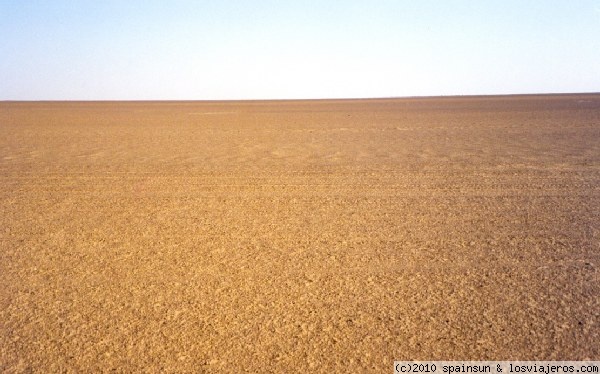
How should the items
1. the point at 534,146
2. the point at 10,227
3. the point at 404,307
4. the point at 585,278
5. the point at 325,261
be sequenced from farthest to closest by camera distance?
1. the point at 534,146
2. the point at 10,227
3. the point at 325,261
4. the point at 585,278
5. the point at 404,307

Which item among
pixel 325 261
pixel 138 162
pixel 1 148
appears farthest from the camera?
pixel 1 148

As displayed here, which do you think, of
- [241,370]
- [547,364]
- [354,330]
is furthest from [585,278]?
[241,370]

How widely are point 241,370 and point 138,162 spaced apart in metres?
10.4

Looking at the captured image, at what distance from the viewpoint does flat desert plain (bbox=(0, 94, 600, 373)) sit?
3.42m

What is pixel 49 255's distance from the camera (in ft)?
17.7

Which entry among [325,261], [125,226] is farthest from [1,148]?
[325,261]

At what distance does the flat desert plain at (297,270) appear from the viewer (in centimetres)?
342

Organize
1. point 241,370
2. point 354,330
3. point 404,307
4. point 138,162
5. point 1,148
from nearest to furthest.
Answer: point 241,370, point 354,330, point 404,307, point 138,162, point 1,148

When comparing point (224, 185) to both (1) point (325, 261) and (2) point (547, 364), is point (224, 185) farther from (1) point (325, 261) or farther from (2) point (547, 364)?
(2) point (547, 364)

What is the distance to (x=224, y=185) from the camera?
9.37 m

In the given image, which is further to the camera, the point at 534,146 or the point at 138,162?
the point at 534,146

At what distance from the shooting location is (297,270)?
4.88 meters

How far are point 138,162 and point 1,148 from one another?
6.63 meters

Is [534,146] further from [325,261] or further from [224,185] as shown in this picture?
[325,261]
